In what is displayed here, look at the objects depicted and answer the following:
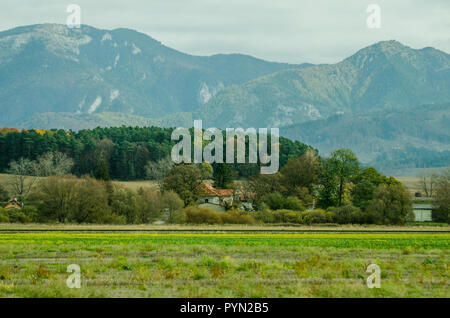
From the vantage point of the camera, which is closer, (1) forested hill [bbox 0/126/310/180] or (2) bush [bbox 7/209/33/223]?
(2) bush [bbox 7/209/33/223]

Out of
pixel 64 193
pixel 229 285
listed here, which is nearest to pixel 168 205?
pixel 64 193

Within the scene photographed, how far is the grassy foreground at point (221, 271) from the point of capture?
21.8 m

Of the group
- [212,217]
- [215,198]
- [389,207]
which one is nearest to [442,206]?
[389,207]

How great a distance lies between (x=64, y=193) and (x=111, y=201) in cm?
612

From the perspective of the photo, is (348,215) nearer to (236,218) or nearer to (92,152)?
(236,218)

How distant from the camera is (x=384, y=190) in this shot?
77.4 metres

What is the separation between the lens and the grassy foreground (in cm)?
2180

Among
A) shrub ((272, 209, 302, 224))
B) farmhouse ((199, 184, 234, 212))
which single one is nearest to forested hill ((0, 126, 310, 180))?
farmhouse ((199, 184, 234, 212))

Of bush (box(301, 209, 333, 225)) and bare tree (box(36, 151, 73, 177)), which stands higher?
bare tree (box(36, 151, 73, 177))

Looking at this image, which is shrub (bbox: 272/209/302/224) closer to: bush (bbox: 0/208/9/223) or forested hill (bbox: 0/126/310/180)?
bush (bbox: 0/208/9/223)

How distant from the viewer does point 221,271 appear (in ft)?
85.8

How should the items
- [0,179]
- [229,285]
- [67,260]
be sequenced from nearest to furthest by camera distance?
[229,285] < [67,260] < [0,179]
